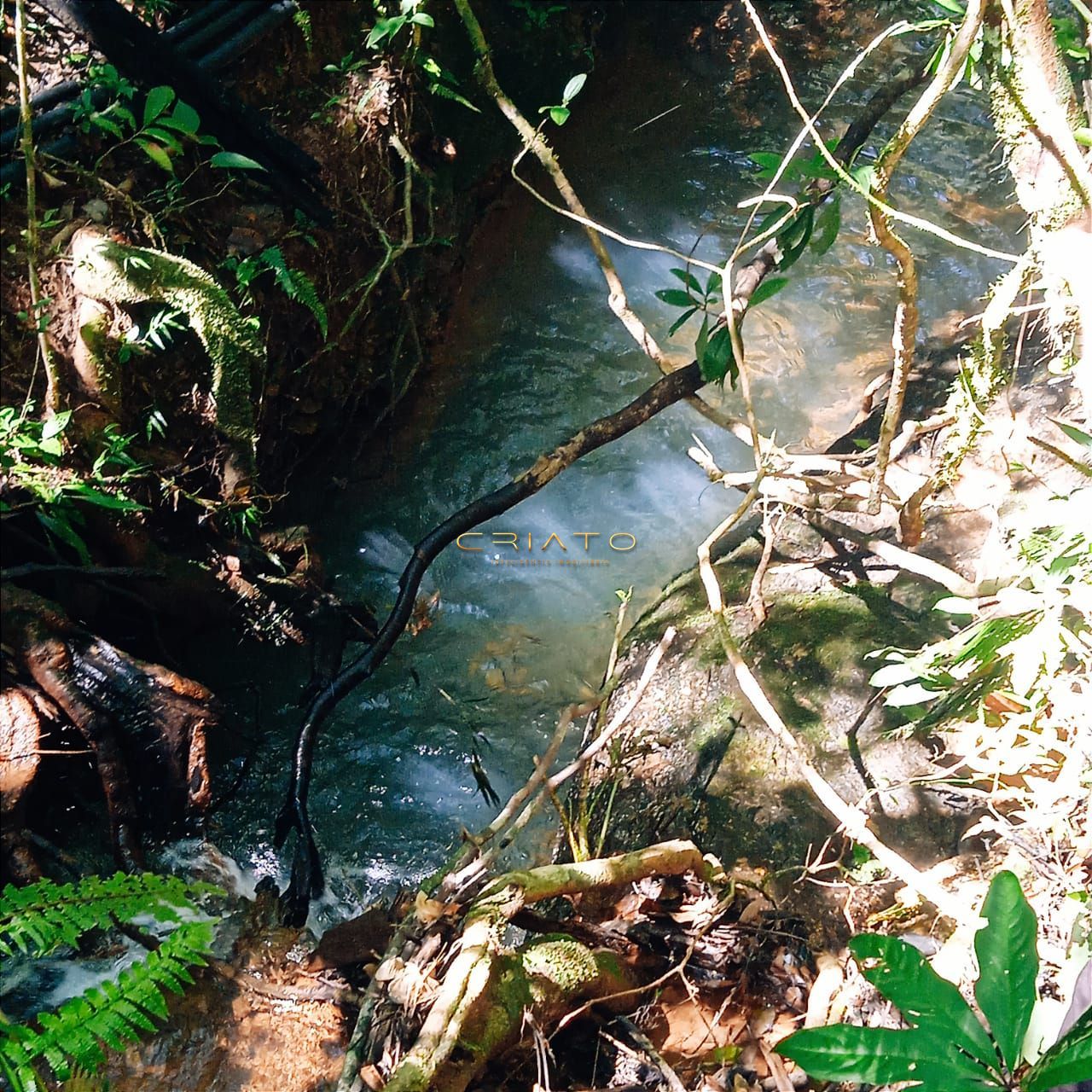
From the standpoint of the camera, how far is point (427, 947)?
74.6 inches

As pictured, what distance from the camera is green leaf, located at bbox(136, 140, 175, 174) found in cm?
Answer: 293

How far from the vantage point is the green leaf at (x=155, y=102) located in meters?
2.89

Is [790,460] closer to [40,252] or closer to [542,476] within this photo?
[542,476]

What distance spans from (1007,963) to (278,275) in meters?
3.10

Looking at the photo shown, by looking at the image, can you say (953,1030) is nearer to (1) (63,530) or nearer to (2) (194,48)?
(1) (63,530)

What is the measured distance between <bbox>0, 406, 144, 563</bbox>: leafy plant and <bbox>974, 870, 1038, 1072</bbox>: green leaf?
9.02 feet

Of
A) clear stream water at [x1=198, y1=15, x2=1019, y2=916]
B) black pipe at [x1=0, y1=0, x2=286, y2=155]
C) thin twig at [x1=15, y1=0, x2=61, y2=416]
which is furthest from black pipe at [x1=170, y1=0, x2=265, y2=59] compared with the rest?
clear stream water at [x1=198, y1=15, x2=1019, y2=916]

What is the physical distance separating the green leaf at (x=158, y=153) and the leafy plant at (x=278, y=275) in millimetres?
373

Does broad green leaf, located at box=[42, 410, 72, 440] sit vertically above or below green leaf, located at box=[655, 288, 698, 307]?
above

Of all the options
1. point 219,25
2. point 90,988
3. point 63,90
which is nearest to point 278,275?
point 63,90

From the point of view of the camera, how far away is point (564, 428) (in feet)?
14.0

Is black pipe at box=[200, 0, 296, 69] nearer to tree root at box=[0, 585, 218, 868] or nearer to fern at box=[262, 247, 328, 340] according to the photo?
fern at box=[262, 247, 328, 340]

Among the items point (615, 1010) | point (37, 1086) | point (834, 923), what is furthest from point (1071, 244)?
point (37, 1086)

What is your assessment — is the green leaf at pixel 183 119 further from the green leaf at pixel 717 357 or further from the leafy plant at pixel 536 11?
the leafy plant at pixel 536 11
